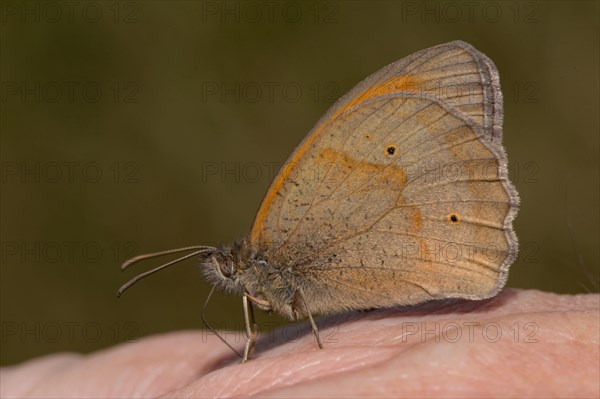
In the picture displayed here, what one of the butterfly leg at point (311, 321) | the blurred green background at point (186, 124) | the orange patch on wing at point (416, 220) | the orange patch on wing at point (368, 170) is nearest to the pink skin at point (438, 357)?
the butterfly leg at point (311, 321)

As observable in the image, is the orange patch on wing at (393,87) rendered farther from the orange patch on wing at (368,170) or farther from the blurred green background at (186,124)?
the blurred green background at (186,124)

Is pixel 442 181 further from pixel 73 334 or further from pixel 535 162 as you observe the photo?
pixel 73 334

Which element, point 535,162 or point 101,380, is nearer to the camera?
point 101,380

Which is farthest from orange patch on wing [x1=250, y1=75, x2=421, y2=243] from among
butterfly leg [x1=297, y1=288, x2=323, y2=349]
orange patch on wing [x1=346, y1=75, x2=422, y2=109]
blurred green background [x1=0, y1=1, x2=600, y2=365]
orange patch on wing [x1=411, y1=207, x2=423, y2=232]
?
blurred green background [x1=0, y1=1, x2=600, y2=365]

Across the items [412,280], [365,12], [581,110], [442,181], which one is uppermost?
[365,12]

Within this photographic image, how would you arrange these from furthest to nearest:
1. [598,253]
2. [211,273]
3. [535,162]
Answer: [535,162] < [598,253] < [211,273]

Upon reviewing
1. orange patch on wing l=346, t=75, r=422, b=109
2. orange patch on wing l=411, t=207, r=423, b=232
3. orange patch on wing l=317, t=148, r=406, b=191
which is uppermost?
orange patch on wing l=346, t=75, r=422, b=109

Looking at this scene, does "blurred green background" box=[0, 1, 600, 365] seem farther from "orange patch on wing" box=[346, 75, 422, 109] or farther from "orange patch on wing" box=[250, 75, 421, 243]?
"orange patch on wing" box=[346, 75, 422, 109]

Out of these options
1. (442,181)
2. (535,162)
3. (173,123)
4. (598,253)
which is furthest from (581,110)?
(442,181)
